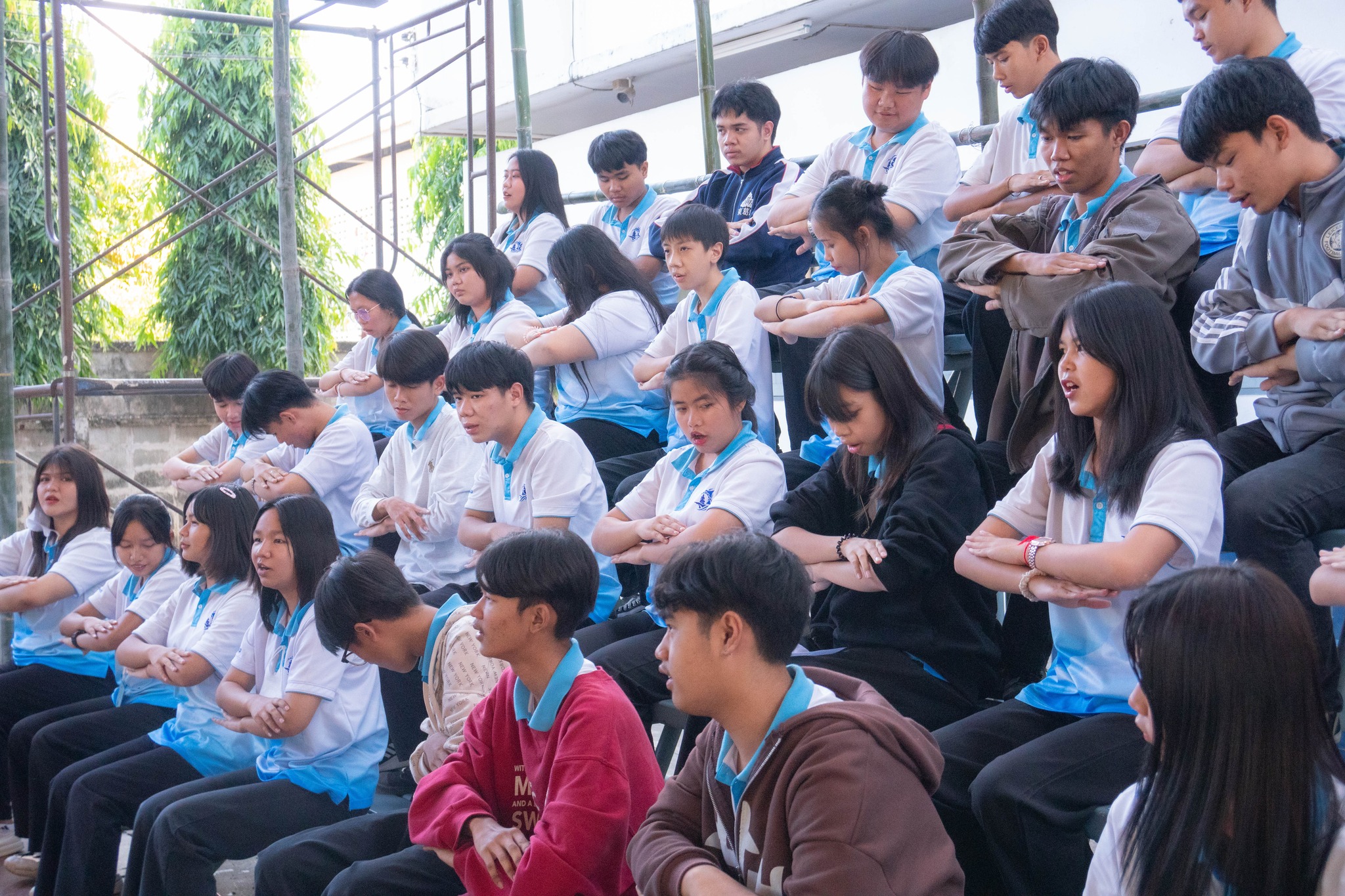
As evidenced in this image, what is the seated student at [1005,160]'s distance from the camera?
294 centimetres

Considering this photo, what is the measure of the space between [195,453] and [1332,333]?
420 cm

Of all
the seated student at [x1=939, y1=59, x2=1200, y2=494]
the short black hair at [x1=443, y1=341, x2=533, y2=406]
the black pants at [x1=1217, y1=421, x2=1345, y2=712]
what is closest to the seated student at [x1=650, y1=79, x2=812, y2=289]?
the short black hair at [x1=443, y1=341, x2=533, y2=406]

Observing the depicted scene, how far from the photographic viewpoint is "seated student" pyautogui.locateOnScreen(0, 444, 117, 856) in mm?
4047

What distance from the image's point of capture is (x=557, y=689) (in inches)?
78.5

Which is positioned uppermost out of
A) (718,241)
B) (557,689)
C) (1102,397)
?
(718,241)

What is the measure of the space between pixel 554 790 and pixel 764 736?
48cm

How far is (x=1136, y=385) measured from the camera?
1874 millimetres

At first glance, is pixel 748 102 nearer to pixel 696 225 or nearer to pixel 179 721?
pixel 696 225

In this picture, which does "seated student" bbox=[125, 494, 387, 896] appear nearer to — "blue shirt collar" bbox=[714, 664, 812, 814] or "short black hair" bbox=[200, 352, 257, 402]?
"blue shirt collar" bbox=[714, 664, 812, 814]

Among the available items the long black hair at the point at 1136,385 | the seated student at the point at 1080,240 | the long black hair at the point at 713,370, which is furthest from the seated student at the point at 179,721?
the long black hair at the point at 1136,385

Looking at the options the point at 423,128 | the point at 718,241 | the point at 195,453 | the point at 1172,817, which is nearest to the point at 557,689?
the point at 1172,817

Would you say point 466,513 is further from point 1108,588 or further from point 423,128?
point 423,128

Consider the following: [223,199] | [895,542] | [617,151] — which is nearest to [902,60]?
→ [617,151]

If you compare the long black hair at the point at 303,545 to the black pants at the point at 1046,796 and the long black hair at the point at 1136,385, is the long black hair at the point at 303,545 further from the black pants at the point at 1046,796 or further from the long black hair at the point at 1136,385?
the long black hair at the point at 1136,385
